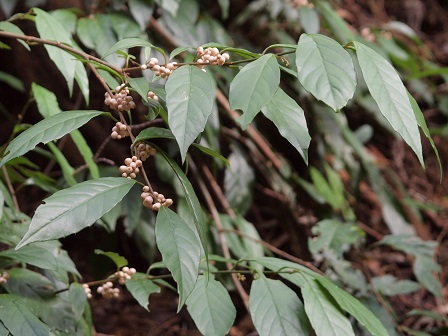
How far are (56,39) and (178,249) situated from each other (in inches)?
19.8

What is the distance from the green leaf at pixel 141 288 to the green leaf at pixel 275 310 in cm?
17

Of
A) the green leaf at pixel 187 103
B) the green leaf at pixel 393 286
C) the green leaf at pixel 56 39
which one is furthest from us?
the green leaf at pixel 393 286

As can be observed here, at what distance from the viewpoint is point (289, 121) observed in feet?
2.24

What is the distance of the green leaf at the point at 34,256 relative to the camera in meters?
0.80

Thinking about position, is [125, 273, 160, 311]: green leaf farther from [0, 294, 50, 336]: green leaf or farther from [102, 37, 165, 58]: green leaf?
[102, 37, 165, 58]: green leaf

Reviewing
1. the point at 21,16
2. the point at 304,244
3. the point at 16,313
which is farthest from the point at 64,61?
the point at 304,244

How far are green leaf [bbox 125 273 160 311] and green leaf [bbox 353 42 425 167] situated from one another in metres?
0.46

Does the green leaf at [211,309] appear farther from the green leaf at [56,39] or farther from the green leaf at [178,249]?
the green leaf at [56,39]

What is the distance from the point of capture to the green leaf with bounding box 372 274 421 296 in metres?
1.47

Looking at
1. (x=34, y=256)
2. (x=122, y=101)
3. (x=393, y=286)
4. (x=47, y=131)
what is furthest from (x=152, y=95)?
(x=393, y=286)

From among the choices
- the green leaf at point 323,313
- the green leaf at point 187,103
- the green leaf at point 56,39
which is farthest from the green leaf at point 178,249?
the green leaf at point 56,39

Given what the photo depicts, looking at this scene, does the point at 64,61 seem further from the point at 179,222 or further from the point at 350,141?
the point at 350,141

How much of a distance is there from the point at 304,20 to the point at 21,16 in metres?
0.89

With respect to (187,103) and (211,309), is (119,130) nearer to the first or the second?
(187,103)
